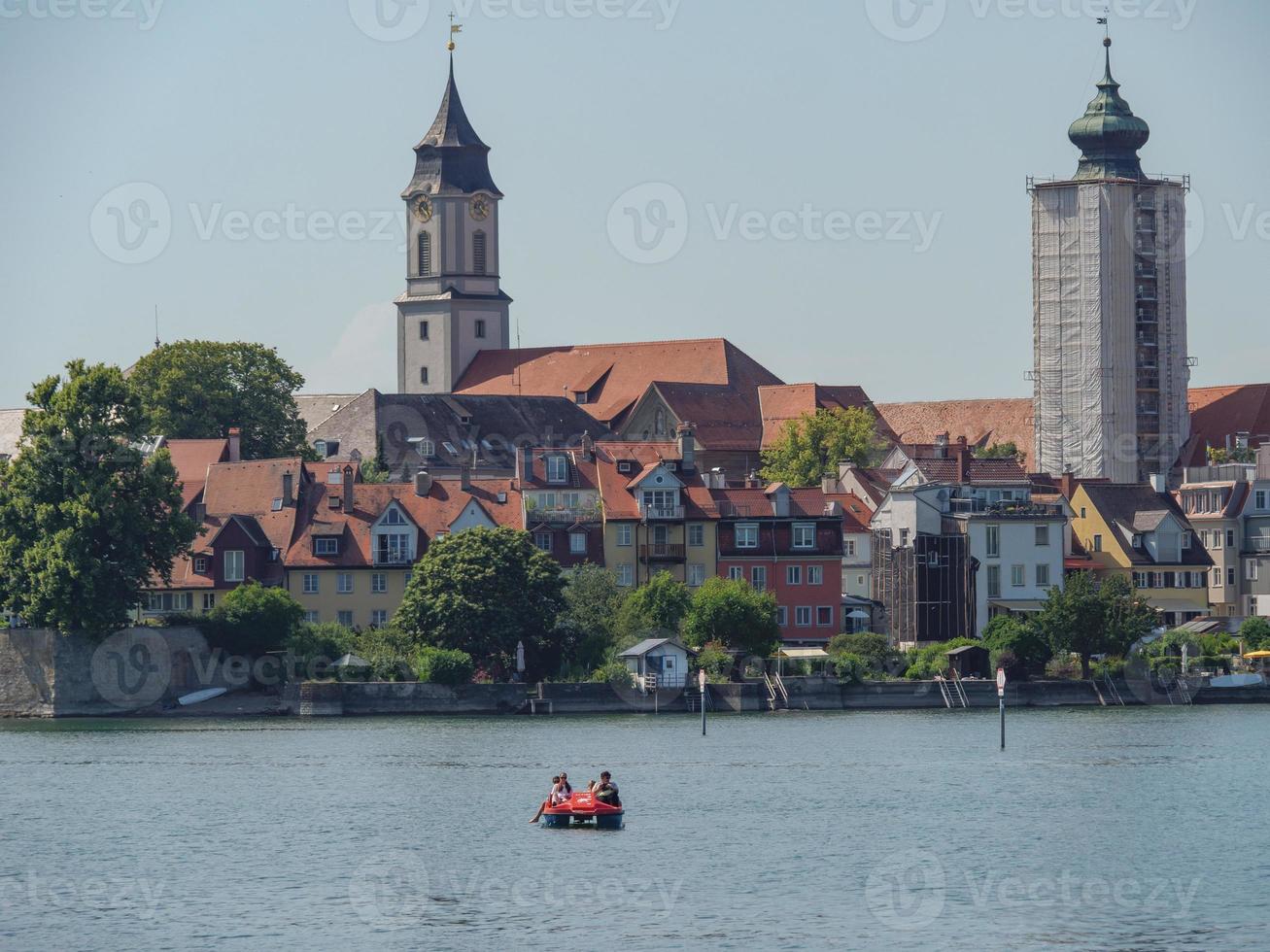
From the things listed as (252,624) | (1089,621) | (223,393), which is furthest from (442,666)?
(223,393)

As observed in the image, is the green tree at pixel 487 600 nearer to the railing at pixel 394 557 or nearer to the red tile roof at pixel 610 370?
the railing at pixel 394 557

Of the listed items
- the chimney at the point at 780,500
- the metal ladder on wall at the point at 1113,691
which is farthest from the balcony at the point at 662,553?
the metal ladder on wall at the point at 1113,691

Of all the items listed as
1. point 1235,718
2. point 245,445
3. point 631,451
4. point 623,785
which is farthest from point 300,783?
point 245,445

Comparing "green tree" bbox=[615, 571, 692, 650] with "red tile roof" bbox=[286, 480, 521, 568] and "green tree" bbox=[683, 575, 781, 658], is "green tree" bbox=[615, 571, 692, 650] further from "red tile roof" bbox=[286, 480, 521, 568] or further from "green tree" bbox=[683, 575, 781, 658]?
A: "red tile roof" bbox=[286, 480, 521, 568]

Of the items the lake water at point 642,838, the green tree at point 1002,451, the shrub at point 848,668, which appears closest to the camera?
the lake water at point 642,838

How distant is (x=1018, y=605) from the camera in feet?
399

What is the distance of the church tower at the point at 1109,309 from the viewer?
16550 cm

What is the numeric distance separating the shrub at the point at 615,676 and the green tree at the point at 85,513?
51.3ft

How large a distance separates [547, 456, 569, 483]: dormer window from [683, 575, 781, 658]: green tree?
446 inches

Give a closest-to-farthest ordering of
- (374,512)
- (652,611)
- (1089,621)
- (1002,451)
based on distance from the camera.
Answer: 1. (652,611)
2. (1089,621)
3. (374,512)
4. (1002,451)

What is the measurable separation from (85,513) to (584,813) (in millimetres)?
39339

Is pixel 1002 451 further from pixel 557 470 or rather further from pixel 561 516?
pixel 561 516

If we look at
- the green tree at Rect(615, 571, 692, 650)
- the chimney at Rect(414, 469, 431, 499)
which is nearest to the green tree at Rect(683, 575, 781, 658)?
the green tree at Rect(615, 571, 692, 650)

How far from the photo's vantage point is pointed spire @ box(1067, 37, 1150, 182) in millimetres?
166750
